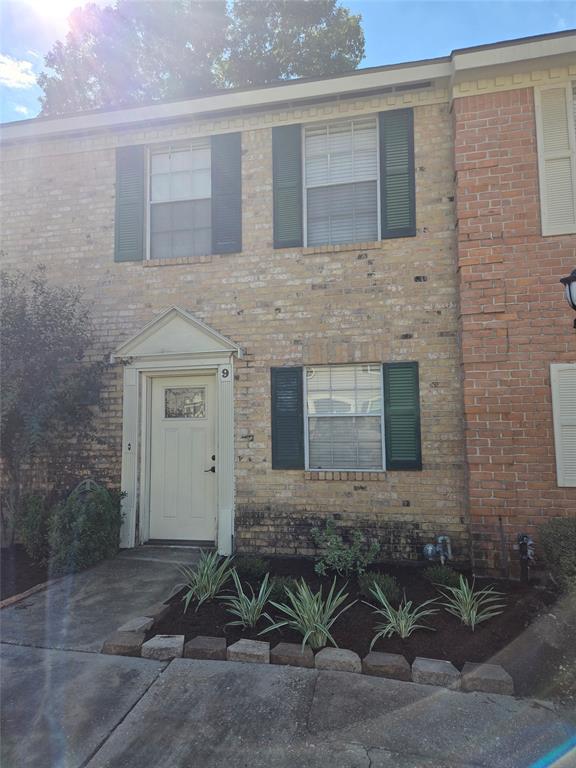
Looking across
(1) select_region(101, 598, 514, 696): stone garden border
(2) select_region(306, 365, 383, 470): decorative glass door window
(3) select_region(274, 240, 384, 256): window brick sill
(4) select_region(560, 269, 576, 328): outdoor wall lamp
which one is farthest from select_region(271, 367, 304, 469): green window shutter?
(4) select_region(560, 269, 576, 328): outdoor wall lamp

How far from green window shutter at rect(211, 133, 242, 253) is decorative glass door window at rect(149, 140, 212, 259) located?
17 centimetres

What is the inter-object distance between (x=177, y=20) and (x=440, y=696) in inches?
622

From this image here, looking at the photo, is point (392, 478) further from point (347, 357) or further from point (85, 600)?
point (85, 600)

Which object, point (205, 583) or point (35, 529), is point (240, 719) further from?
point (35, 529)

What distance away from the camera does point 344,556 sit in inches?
195

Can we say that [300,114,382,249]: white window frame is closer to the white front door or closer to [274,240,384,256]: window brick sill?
[274,240,384,256]: window brick sill

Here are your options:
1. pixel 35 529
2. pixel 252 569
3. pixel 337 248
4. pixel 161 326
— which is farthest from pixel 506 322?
pixel 35 529

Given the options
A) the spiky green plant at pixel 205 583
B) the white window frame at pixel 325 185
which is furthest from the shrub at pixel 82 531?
the white window frame at pixel 325 185

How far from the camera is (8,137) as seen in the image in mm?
6645

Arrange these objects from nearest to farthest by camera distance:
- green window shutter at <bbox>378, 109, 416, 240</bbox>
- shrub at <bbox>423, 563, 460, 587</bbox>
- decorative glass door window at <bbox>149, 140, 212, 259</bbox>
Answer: shrub at <bbox>423, 563, 460, 587</bbox>, green window shutter at <bbox>378, 109, 416, 240</bbox>, decorative glass door window at <bbox>149, 140, 212, 259</bbox>

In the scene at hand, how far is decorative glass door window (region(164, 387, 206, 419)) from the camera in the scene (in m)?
6.19

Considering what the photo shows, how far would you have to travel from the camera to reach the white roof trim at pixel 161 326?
5910 mm

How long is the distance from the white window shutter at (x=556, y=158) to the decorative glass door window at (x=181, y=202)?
3.89m

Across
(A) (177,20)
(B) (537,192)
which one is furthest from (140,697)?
(A) (177,20)
